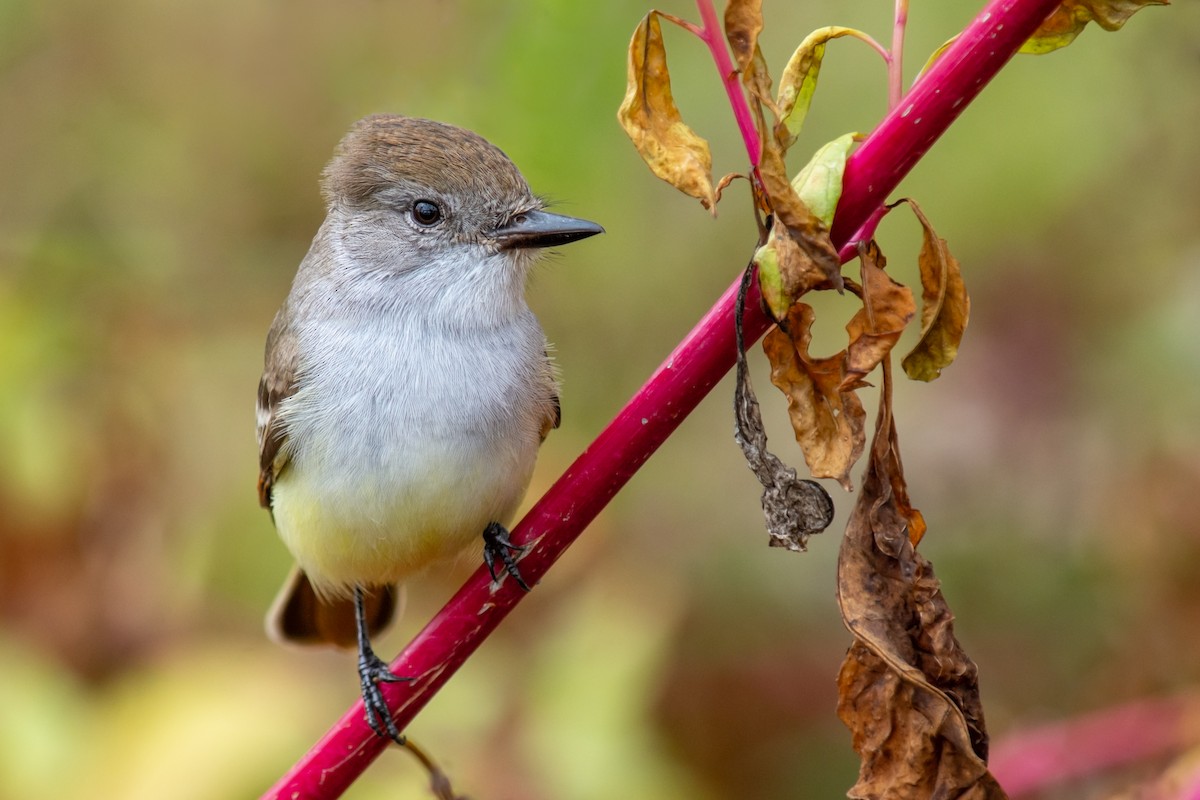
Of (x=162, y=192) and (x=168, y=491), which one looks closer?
(x=168, y=491)

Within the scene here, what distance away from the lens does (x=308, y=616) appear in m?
4.05

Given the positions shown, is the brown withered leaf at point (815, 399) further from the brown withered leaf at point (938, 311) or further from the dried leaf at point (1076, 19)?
the dried leaf at point (1076, 19)

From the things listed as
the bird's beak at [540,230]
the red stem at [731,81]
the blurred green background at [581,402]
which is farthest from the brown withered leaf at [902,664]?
the blurred green background at [581,402]

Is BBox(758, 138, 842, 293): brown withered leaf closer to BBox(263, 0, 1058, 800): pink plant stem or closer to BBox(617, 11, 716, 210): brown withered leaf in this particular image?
BBox(263, 0, 1058, 800): pink plant stem

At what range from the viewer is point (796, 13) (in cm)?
432

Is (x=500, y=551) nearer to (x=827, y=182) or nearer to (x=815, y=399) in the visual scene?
(x=815, y=399)

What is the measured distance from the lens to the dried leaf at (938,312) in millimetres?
1774

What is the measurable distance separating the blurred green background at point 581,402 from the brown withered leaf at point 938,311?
5.21 feet

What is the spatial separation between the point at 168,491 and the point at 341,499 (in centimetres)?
97

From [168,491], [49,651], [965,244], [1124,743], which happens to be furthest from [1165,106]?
[49,651]

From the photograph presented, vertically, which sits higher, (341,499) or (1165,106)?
(1165,106)

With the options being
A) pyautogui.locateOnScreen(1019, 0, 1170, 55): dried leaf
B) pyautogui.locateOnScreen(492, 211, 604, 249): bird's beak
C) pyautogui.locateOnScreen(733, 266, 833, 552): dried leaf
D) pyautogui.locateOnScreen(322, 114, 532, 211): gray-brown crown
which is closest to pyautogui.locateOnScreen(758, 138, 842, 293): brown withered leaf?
pyautogui.locateOnScreen(733, 266, 833, 552): dried leaf

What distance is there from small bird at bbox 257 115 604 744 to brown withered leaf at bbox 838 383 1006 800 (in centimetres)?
120

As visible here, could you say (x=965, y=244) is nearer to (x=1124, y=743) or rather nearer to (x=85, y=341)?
(x=1124, y=743)
